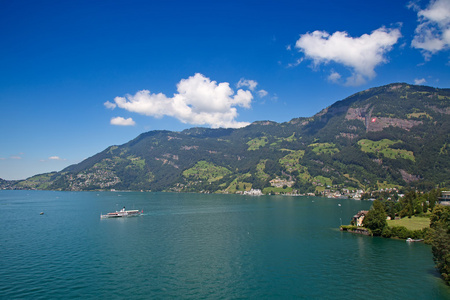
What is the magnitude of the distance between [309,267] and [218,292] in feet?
62.4

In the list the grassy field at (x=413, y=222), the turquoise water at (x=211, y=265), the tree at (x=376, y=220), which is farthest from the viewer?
the grassy field at (x=413, y=222)

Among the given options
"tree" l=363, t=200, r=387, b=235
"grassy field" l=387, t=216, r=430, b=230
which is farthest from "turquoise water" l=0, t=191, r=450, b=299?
"grassy field" l=387, t=216, r=430, b=230

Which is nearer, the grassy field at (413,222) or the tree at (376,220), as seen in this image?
the tree at (376,220)

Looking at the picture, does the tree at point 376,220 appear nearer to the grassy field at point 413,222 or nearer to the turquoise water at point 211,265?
the turquoise water at point 211,265

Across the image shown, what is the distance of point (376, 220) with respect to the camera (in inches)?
3004

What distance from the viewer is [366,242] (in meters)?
68.9

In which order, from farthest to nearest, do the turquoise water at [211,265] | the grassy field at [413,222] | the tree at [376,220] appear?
the grassy field at [413,222]
the tree at [376,220]
the turquoise water at [211,265]

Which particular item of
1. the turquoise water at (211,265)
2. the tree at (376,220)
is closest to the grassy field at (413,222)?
the tree at (376,220)

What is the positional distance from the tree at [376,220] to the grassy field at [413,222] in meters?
5.40

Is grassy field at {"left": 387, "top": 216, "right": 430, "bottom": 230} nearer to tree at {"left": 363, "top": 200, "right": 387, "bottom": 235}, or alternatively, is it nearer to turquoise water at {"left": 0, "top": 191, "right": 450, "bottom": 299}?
tree at {"left": 363, "top": 200, "right": 387, "bottom": 235}

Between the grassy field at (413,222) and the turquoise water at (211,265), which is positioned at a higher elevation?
the grassy field at (413,222)

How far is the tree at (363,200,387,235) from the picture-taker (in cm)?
7581

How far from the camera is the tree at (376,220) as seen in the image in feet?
249

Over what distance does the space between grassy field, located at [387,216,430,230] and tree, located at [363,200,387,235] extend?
5405 mm
